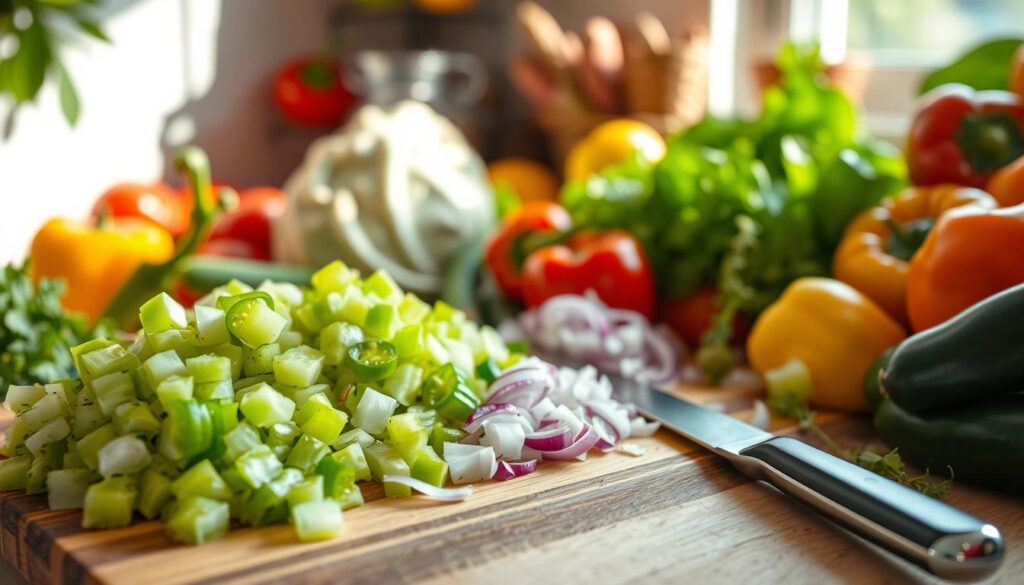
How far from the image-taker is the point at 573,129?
1992mm

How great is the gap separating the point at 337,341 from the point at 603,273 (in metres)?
0.53

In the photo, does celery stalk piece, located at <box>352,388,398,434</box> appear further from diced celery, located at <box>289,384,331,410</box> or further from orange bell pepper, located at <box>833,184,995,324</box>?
orange bell pepper, located at <box>833,184,995,324</box>

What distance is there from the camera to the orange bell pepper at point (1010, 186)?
1.00 m

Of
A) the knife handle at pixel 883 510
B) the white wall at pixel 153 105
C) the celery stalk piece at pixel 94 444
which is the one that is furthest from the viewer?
the white wall at pixel 153 105

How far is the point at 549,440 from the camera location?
2.75 ft

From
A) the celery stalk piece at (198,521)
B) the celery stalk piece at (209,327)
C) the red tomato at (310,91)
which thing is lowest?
the celery stalk piece at (198,521)

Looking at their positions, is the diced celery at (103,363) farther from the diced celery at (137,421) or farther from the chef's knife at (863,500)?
the chef's knife at (863,500)

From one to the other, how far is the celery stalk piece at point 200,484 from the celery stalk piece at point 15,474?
153 millimetres

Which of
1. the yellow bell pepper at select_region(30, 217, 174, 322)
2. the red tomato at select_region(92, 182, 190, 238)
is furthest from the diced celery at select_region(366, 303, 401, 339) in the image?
the red tomato at select_region(92, 182, 190, 238)

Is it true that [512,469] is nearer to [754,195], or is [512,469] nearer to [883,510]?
[883,510]

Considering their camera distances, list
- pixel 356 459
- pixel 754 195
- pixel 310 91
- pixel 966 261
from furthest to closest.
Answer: pixel 310 91
pixel 754 195
pixel 966 261
pixel 356 459

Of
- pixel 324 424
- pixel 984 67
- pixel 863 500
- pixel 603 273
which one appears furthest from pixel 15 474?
pixel 984 67

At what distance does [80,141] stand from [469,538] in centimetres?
179

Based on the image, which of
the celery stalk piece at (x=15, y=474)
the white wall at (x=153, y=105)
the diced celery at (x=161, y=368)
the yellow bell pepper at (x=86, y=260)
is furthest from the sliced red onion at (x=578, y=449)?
the white wall at (x=153, y=105)
